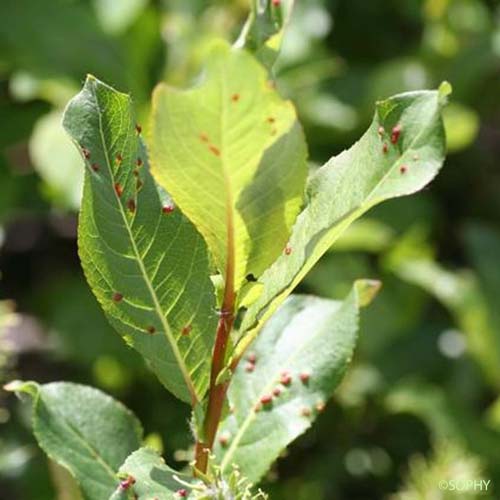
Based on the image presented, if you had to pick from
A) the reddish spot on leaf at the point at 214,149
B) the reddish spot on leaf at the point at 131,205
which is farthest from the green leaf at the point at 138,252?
the reddish spot on leaf at the point at 214,149

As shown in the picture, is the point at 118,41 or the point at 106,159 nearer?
the point at 106,159

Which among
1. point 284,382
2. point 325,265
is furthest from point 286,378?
point 325,265

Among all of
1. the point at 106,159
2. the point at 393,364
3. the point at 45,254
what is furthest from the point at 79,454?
the point at 45,254

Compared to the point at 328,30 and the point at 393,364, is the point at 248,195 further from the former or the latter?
the point at 328,30

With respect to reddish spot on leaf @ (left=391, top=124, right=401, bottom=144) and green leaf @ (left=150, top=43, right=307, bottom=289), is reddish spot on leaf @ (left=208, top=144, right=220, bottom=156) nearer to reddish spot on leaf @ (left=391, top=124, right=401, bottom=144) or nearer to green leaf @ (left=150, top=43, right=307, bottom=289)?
green leaf @ (left=150, top=43, right=307, bottom=289)

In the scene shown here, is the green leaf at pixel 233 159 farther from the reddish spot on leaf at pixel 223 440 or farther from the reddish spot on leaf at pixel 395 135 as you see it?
the reddish spot on leaf at pixel 223 440

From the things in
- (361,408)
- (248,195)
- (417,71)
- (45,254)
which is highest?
(248,195)

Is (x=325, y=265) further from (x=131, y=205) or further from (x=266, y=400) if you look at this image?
(x=131, y=205)
